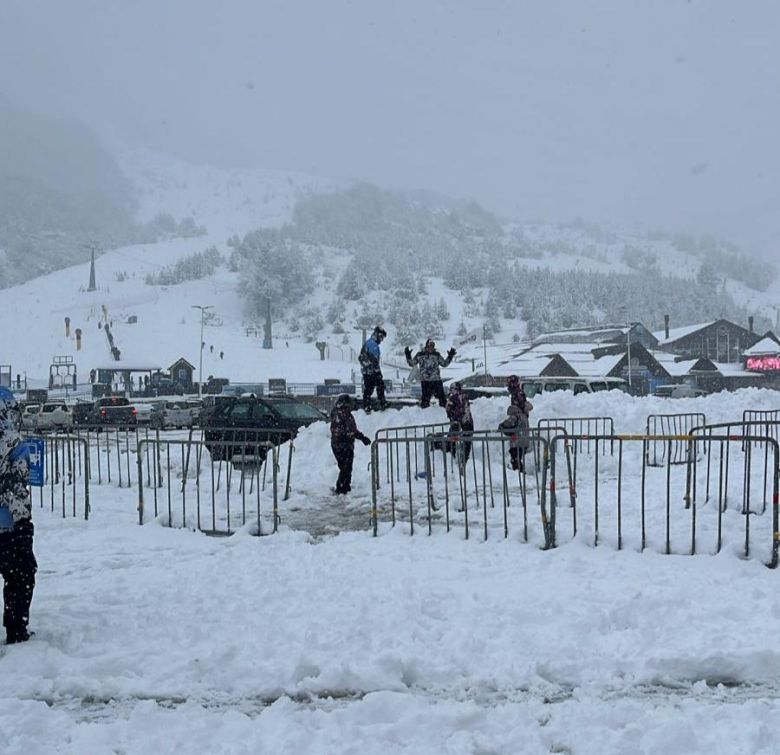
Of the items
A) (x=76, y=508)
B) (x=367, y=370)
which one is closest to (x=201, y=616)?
(x=76, y=508)

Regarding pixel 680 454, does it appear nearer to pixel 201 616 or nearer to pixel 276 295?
pixel 201 616

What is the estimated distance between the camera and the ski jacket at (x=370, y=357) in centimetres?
1587

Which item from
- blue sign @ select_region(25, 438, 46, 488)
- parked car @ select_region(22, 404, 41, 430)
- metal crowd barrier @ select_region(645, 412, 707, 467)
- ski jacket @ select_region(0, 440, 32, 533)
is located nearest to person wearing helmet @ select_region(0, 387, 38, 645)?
ski jacket @ select_region(0, 440, 32, 533)

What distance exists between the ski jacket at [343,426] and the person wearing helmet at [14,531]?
22.9ft

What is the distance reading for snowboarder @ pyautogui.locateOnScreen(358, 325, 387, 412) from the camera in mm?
15727

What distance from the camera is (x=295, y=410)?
63.5 feet

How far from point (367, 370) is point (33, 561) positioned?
11235 mm

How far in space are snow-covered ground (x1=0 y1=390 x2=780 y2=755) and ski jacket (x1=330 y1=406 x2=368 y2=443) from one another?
3991mm

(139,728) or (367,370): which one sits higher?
(367,370)

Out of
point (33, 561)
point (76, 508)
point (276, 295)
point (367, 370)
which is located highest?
point (276, 295)

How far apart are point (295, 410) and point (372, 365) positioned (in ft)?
12.3

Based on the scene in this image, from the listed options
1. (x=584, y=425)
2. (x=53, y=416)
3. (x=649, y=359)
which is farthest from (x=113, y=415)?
(x=649, y=359)

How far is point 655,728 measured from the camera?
411 centimetres

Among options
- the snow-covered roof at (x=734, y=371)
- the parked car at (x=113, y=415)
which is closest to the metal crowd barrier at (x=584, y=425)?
the parked car at (x=113, y=415)
